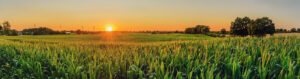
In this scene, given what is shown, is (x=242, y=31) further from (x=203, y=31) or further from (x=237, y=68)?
(x=237, y=68)

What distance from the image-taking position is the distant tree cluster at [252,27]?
64.9 metres

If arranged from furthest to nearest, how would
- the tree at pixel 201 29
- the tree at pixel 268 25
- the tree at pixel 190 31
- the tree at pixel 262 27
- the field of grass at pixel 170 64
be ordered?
the tree at pixel 201 29 < the tree at pixel 190 31 < the tree at pixel 262 27 < the tree at pixel 268 25 < the field of grass at pixel 170 64

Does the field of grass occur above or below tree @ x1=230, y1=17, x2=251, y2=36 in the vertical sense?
below

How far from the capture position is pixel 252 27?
6688cm

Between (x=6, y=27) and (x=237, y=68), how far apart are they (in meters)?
156

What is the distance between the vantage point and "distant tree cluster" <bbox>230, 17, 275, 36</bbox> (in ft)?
213

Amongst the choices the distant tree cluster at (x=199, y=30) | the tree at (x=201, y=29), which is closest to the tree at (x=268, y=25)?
the distant tree cluster at (x=199, y=30)

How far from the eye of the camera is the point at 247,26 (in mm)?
69625

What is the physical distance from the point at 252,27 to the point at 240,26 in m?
4.31

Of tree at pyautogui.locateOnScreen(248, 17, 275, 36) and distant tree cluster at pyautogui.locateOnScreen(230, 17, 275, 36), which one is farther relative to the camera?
distant tree cluster at pyautogui.locateOnScreen(230, 17, 275, 36)

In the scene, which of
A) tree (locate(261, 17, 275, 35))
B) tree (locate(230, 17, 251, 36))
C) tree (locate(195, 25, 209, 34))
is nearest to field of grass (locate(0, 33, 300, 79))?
tree (locate(230, 17, 251, 36))

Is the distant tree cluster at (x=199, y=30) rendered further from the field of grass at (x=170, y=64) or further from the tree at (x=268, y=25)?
the field of grass at (x=170, y=64)

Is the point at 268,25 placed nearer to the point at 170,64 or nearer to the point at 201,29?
the point at 201,29

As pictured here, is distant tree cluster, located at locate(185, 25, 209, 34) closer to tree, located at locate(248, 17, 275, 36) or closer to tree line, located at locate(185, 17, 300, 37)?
tree line, located at locate(185, 17, 300, 37)
